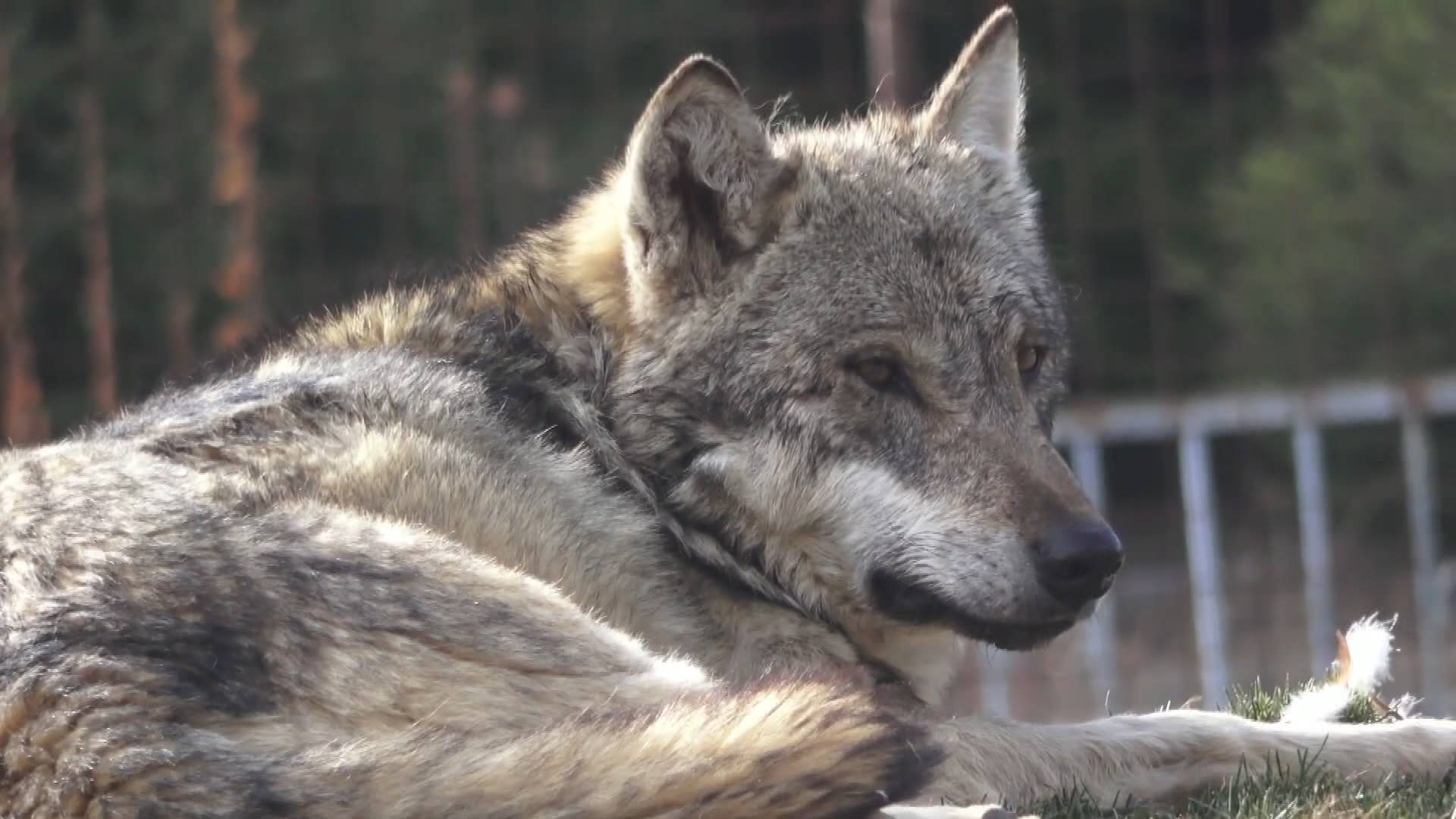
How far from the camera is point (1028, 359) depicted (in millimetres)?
4602

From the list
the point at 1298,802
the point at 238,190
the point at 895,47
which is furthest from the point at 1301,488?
the point at 1298,802

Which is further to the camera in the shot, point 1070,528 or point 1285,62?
point 1285,62

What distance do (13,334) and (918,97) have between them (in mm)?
5579

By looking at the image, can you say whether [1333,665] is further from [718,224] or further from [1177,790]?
[718,224]

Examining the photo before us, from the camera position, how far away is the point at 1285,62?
13.6 m

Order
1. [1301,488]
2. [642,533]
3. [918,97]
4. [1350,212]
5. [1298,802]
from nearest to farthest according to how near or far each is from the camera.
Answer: [1298,802], [642,533], [918,97], [1301,488], [1350,212]

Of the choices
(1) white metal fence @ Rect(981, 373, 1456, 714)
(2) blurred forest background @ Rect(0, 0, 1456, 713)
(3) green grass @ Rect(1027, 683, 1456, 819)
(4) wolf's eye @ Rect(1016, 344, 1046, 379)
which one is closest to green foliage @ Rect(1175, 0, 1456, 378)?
(2) blurred forest background @ Rect(0, 0, 1456, 713)

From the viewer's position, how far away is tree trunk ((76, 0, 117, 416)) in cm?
987

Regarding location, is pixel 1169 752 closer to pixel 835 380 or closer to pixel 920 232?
pixel 835 380

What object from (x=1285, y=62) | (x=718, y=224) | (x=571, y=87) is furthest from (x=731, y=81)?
(x=571, y=87)

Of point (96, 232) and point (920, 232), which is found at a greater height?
point (96, 232)

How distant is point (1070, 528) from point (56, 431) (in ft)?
30.0

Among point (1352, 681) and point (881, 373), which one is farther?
→ point (1352, 681)

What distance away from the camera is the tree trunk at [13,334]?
1061cm
